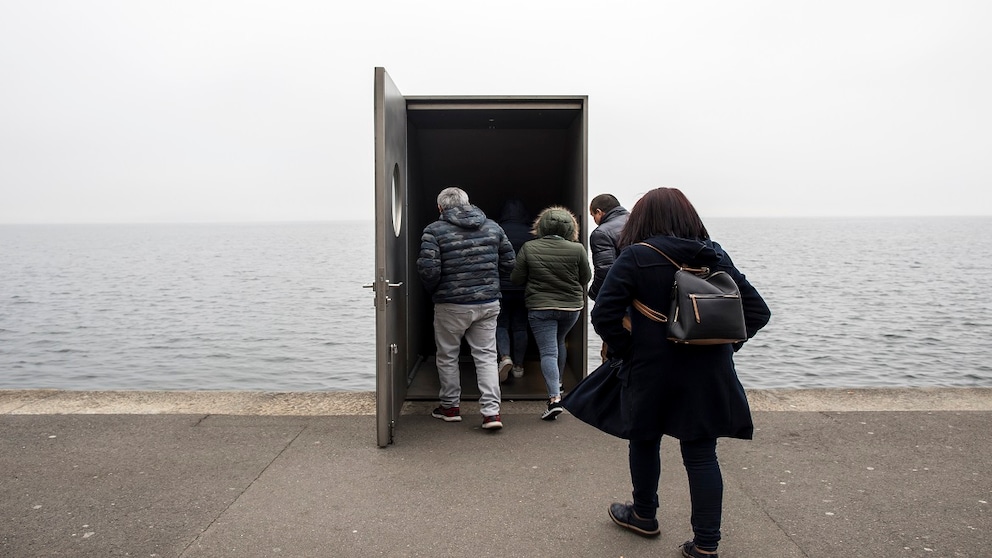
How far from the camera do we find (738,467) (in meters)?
5.01

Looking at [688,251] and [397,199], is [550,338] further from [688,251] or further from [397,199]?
[688,251]

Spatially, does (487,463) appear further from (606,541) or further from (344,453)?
(606,541)

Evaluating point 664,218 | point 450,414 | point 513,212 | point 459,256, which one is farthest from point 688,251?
point 513,212

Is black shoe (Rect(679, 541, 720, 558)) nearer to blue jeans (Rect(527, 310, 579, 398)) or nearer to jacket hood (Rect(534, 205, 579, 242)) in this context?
blue jeans (Rect(527, 310, 579, 398))

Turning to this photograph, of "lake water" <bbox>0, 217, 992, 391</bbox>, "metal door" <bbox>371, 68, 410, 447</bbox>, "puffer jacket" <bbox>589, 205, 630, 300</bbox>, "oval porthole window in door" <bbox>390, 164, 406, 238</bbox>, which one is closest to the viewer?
"metal door" <bbox>371, 68, 410, 447</bbox>

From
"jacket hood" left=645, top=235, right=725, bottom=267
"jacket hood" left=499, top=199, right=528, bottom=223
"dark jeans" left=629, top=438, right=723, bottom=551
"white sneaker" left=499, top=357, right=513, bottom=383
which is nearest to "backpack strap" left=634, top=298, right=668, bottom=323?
"jacket hood" left=645, top=235, right=725, bottom=267

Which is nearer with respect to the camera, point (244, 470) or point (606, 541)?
point (606, 541)

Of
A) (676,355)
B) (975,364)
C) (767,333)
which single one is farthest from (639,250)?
(767,333)

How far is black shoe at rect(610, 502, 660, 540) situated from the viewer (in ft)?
13.1

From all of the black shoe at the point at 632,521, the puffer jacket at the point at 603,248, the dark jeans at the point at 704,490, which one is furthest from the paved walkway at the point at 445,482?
the puffer jacket at the point at 603,248

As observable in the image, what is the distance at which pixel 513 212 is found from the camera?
24.1 feet

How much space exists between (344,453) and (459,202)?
1.84 metres

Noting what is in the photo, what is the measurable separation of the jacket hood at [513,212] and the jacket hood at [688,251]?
377cm

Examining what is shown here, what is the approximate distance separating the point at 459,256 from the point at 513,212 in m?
1.69
